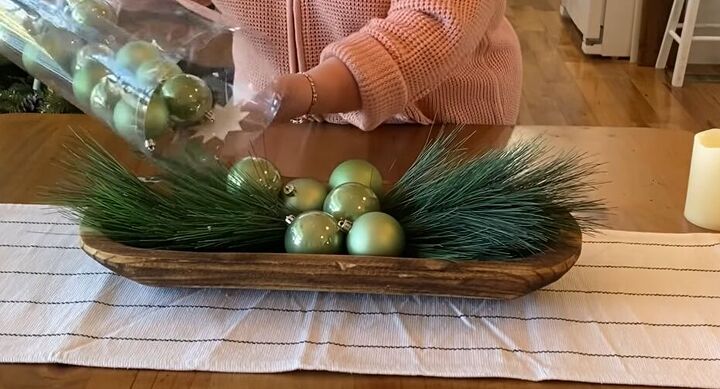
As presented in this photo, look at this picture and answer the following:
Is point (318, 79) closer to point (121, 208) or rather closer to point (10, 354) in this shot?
point (121, 208)

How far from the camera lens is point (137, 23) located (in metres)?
0.83

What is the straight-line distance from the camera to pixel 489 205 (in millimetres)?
712

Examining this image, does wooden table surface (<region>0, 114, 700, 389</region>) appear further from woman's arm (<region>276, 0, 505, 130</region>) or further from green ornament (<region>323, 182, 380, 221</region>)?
green ornament (<region>323, 182, 380, 221</region>)

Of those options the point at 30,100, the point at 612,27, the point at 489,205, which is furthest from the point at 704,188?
the point at 612,27

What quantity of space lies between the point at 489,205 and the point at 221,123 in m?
0.25

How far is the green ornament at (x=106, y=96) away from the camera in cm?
74

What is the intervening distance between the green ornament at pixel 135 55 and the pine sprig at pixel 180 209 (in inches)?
3.4

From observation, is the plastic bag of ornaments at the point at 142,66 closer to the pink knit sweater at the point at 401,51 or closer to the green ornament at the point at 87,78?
the green ornament at the point at 87,78

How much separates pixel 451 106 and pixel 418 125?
62mm

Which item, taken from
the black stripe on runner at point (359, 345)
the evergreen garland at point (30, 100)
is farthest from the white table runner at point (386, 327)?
the evergreen garland at point (30, 100)

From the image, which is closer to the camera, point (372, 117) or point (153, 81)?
point (153, 81)

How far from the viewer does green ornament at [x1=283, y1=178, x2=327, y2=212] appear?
746 mm

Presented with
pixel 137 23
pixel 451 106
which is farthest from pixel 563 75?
pixel 137 23

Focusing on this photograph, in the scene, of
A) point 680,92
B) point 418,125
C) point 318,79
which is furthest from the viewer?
point 680,92
